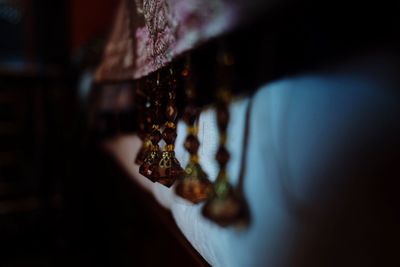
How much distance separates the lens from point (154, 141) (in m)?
0.58

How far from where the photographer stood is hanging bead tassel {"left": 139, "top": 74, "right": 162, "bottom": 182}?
567 millimetres

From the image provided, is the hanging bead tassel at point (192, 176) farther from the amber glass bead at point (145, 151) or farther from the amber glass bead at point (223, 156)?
the amber glass bead at point (145, 151)

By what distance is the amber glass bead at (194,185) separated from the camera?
42 centimetres

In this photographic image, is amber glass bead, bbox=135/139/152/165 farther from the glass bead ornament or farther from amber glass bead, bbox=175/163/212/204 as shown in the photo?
amber glass bead, bbox=175/163/212/204

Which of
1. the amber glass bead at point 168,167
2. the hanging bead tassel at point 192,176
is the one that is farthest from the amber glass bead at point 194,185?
the amber glass bead at point 168,167

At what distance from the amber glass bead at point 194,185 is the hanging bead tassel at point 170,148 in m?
0.10

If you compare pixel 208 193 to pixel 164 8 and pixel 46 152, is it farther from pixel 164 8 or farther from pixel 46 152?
pixel 46 152

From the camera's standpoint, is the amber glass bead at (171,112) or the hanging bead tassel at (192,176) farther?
the amber glass bead at (171,112)

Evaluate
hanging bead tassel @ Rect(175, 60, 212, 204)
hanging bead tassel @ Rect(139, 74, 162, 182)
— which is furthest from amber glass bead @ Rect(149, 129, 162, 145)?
hanging bead tassel @ Rect(175, 60, 212, 204)

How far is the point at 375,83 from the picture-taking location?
0.34 meters

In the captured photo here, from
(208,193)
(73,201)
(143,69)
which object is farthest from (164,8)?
(73,201)

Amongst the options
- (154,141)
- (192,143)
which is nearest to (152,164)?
(154,141)

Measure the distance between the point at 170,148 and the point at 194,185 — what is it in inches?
5.2

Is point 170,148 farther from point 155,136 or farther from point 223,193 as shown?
point 223,193
